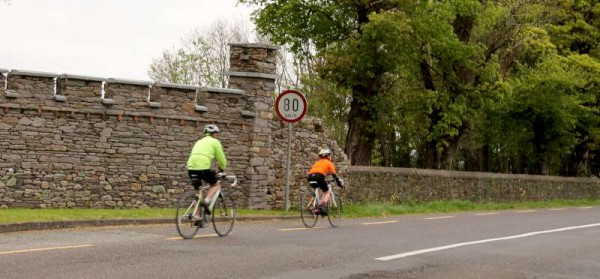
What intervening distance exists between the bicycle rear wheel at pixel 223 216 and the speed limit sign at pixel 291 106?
5813mm

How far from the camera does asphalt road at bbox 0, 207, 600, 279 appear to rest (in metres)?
Result: 8.17

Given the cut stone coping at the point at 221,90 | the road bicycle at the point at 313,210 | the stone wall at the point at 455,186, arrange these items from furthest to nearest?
the stone wall at the point at 455,186 → the cut stone coping at the point at 221,90 → the road bicycle at the point at 313,210

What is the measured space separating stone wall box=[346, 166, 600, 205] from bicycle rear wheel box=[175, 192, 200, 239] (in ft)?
37.1

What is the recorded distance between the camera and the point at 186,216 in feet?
38.5

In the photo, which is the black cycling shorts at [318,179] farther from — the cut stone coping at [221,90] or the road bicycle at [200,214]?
the cut stone coping at [221,90]

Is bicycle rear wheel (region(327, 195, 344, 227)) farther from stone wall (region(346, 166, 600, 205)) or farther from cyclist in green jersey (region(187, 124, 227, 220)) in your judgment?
stone wall (region(346, 166, 600, 205))

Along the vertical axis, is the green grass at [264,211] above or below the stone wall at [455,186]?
below

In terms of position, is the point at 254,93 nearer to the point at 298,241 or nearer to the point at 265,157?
the point at 265,157

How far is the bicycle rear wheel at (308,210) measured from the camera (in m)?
14.9

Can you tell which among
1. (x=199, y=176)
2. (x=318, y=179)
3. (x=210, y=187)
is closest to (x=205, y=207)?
(x=210, y=187)

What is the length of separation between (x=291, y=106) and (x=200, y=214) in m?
6.76

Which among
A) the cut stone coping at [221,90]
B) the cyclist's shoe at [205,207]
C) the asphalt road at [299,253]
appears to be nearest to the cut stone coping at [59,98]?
the cut stone coping at [221,90]

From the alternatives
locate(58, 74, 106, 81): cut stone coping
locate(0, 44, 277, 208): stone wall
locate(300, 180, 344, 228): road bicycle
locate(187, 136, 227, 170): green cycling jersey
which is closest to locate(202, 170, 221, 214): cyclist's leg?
locate(187, 136, 227, 170): green cycling jersey

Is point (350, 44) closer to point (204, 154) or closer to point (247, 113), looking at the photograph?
point (247, 113)
